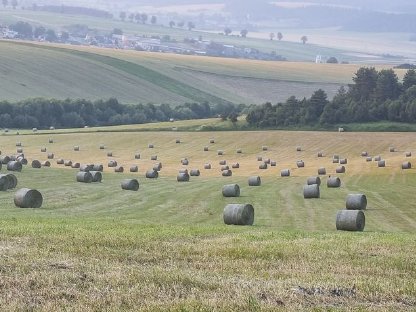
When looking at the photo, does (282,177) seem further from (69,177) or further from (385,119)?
(385,119)

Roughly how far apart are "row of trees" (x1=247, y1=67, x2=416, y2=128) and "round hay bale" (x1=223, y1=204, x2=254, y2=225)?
8843cm

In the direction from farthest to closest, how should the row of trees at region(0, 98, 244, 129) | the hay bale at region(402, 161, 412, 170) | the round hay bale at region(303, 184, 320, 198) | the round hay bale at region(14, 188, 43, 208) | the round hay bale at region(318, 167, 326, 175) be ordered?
the row of trees at region(0, 98, 244, 129) → the hay bale at region(402, 161, 412, 170) → the round hay bale at region(318, 167, 326, 175) → the round hay bale at region(303, 184, 320, 198) → the round hay bale at region(14, 188, 43, 208)

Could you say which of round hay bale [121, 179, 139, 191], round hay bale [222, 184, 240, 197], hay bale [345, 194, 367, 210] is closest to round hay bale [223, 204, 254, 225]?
hay bale [345, 194, 367, 210]

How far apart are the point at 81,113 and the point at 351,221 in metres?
116

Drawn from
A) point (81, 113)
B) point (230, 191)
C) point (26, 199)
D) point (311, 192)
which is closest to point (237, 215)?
point (26, 199)

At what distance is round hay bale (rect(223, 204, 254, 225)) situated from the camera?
30297 millimetres

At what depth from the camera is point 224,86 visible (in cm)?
19975

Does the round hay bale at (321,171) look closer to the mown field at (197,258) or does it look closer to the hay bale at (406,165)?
the hay bale at (406,165)

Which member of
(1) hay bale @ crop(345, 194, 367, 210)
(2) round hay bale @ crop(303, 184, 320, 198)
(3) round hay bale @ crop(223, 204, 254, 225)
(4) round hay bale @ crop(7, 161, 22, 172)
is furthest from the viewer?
(4) round hay bale @ crop(7, 161, 22, 172)

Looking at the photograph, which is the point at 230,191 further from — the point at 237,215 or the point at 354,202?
the point at 237,215

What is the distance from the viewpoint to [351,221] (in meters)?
29.7

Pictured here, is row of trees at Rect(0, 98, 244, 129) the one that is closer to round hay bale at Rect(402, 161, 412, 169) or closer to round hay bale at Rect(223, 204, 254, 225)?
round hay bale at Rect(402, 161, 412, 169)

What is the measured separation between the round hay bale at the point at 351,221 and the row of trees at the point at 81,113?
98.6 metres

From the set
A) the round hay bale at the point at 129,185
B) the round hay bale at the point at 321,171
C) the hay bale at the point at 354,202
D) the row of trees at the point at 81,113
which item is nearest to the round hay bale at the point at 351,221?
the hay bale at the point at 354,202
